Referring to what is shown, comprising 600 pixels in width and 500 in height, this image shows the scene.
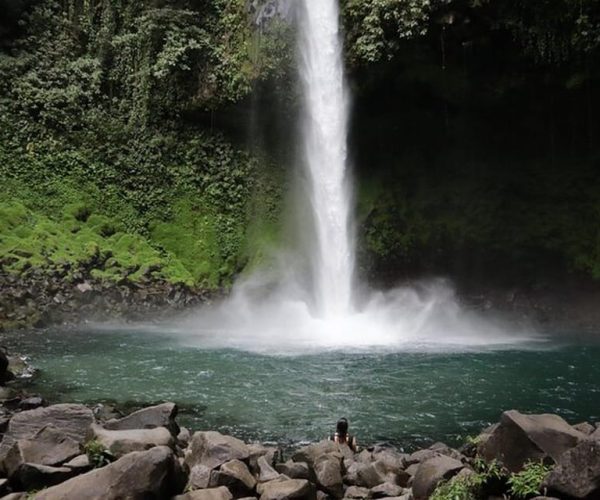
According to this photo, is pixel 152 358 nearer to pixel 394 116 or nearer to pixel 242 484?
pixel 242 484

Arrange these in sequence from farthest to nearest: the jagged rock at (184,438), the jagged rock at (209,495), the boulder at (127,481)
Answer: the jagged rock at (184,438)
the jagged rock at (209,495)
the boulder at (127,481)

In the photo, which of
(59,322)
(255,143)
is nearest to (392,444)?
(59,322)

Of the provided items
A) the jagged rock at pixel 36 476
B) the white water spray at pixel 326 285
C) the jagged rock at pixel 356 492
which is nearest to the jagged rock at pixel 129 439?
the jagged rock at pixel 36 476

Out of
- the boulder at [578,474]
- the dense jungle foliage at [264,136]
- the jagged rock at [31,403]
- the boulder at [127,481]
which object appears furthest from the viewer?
the dense jungle foliage at [264,136]

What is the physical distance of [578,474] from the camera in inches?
181

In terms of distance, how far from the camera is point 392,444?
8.13 m

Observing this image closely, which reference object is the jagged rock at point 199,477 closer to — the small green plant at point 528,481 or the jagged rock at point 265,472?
the jagged rock at point 265,472

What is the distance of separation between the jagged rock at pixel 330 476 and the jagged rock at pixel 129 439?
1611 millimetres

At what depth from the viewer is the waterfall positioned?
74.1 ft

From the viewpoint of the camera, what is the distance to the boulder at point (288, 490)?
18.3ft

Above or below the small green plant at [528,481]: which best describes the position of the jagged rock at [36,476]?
below

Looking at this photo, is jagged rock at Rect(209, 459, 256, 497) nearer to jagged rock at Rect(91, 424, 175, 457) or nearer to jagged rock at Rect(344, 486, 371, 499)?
jagged rock at Rect(91, 424, 175, 457)

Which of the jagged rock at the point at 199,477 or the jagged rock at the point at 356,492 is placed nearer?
the jagged rock at the point at 199,477

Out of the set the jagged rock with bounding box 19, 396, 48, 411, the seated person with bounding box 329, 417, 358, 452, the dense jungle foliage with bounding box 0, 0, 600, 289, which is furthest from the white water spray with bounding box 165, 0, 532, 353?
the seated person with bounding box 329, 417, 358, 452
